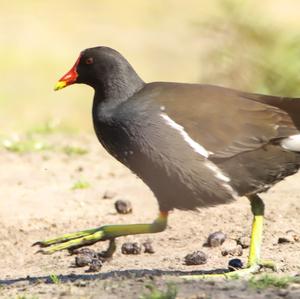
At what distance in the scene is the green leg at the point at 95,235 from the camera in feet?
23.3

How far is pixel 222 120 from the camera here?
6.88 metres

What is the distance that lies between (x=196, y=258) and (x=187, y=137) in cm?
101

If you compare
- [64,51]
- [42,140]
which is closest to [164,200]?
[42,140]

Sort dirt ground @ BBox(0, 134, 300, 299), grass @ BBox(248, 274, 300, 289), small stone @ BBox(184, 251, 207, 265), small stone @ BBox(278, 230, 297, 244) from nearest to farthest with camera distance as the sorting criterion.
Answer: grass @ BBox(248, 274, 300, 289) < dirt ground @ BBox(0, 134, 300, 299) < small stone @ BBox(184, 251, 207, 265) < small stone @ BBox(278, 230, 297, 244)

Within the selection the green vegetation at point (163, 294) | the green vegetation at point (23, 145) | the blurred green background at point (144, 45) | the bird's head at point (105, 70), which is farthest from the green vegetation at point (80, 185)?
the green vegetation at point (163, 294)

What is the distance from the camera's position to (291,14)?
1920 centimetres

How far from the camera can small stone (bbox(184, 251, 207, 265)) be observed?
732cm

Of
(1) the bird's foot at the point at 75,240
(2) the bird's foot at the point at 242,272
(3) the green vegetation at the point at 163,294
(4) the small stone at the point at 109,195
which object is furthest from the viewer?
(4) the small stone at the point at 109,195

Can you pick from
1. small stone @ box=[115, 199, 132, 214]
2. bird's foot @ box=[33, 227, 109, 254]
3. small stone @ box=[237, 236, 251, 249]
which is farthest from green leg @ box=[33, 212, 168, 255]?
small stone @ box=[115, 199, 132, 214]

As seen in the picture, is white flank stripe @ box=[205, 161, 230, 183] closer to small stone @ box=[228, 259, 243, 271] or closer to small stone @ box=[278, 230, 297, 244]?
small stone @ box=[228, 259, 243, 271]

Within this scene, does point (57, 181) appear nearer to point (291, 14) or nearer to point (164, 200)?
point (164, 200)

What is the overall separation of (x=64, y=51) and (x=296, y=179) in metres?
9.03

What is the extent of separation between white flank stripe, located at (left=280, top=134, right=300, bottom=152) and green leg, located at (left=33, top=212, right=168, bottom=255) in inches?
37.7

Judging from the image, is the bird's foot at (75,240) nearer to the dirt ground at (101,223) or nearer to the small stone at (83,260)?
the dirt ground at (101,223)
